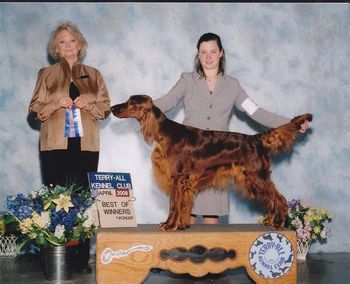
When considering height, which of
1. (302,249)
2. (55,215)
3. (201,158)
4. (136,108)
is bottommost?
(302,249)

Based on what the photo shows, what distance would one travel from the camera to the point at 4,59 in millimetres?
4168

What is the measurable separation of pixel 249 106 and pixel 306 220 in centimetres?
129

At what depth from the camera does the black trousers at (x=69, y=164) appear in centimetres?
347

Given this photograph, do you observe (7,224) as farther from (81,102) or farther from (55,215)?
(81,102)

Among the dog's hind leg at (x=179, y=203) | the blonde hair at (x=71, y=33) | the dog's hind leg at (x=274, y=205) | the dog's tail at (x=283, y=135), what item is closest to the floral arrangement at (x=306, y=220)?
the dog's hind leg at (x=274, y=205)

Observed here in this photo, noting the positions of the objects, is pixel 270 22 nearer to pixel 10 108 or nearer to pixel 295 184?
pixel 295 184

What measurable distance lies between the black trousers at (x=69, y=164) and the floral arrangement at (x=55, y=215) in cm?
15

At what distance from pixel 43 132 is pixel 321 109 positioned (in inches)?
89.4

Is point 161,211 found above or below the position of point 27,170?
below

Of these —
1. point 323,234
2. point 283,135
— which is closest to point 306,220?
point 323,234

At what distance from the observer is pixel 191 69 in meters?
4.31

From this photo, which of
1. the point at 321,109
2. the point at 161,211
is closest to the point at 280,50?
the point at 321,109

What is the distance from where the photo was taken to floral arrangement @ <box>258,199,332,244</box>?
400 centimetres

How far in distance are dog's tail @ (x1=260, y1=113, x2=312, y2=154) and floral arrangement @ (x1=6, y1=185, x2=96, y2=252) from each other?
1166 millimetres
